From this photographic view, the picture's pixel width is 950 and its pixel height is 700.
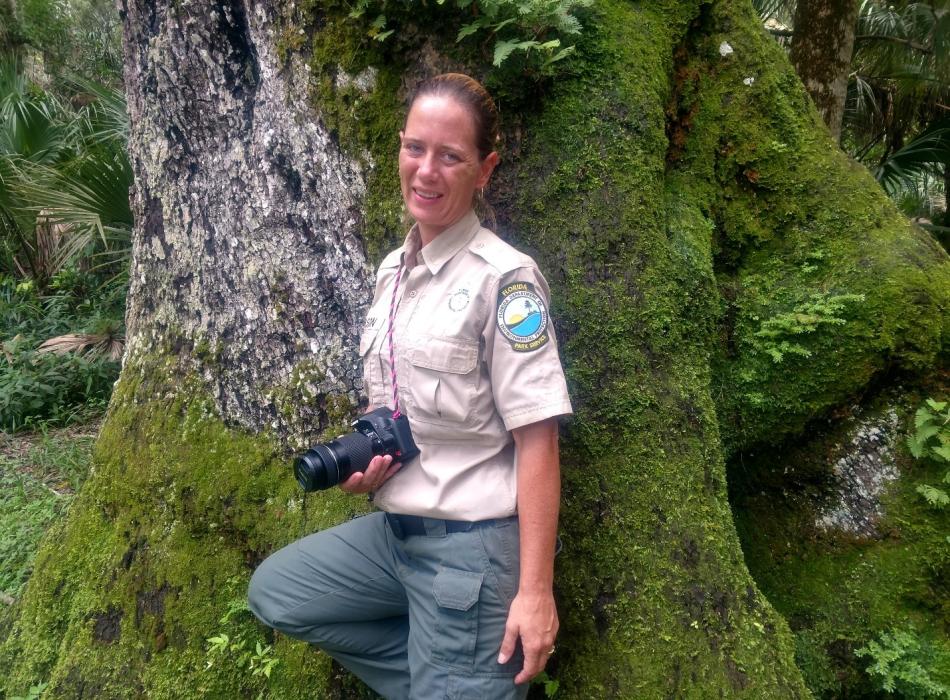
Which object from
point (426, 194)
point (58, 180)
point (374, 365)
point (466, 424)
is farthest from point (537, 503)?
point (58, 180)

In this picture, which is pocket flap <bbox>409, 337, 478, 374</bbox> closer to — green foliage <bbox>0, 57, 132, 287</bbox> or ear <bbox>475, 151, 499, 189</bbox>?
ear <bbox>475, 151, 499, 189</bbox>

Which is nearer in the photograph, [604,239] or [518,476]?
[518,476]

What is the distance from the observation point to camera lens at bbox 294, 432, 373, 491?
1941mm

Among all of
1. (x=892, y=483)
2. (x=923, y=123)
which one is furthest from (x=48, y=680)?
(x=923, y=123)

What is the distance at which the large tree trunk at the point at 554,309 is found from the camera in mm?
2459

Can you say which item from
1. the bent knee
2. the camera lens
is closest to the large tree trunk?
the bent knee

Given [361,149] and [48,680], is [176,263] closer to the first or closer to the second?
[361,149]

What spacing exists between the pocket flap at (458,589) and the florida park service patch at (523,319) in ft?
2.09

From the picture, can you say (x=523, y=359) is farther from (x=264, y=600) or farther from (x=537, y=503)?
(x=264, y=600)

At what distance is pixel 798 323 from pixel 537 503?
1714 millimetres

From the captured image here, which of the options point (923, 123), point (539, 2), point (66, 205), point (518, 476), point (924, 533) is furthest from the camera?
point (923, 123)

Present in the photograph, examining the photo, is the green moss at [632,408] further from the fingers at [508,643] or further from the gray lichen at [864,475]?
the gray lichen at [864,475]

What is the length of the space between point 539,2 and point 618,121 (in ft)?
1.72

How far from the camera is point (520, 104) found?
2.70 meters
